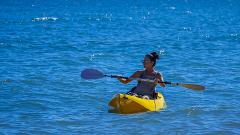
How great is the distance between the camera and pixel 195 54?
2167 cm

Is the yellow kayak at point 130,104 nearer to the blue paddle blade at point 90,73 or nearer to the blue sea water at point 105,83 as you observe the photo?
the blue sea water at point 105,83

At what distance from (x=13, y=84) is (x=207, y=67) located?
250 inches

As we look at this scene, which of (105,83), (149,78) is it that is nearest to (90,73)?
(149,78)

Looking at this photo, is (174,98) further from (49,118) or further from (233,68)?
(233,68)

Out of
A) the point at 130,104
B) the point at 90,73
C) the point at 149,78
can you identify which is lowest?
the point at 130,104

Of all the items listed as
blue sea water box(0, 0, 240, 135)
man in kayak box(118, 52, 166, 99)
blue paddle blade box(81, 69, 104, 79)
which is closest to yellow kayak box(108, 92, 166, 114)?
blue sea water box(0, 0, 240, 135)

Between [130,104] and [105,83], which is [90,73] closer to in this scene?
[130,104]

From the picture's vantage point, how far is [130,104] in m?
11.3

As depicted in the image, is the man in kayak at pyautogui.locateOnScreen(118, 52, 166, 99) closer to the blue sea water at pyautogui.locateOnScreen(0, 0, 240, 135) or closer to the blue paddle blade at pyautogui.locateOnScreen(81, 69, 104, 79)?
the blue sea water at pyautogui.locateOnScreen(0, 0, 240, 135)

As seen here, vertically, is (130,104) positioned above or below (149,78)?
below

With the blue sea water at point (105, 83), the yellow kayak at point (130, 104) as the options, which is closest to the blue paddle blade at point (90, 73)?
the blue sea water at point (105, 83)

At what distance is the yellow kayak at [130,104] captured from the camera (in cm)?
1126

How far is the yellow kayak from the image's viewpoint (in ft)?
36.9

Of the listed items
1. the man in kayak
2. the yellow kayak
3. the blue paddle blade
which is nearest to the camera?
the yellow kayak
